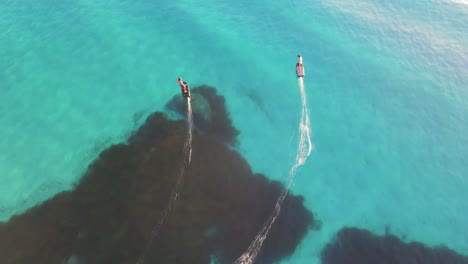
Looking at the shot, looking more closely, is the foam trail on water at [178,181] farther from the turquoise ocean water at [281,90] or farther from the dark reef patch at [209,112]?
the turquoise ocean water at [281,90]

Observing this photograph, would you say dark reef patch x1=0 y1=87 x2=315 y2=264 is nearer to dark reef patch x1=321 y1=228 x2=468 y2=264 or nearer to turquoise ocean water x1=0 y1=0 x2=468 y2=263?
turquoise ocean water x1=0 y1=0 x2=468 y2=263

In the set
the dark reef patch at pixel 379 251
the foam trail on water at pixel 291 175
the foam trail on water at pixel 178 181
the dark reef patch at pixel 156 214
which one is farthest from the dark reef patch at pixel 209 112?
the dark reef patch at pixel 379 251

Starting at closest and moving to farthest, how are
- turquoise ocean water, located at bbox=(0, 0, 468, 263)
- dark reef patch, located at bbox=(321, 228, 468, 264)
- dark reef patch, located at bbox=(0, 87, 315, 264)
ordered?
dark reef patch, located at bbox=(0, 87, 315, 264) < dark reef patch, located at bbox=(321, 228, 468, 264) < turquoise ocean water, located at bbox=(0, 0, 468, 263)

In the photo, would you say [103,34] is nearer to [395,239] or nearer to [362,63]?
[362,63]

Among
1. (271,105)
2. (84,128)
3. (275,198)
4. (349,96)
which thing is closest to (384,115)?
(349,96)

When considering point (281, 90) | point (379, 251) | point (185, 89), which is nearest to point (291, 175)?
point (379, 251)

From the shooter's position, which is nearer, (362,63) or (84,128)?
(84,128)

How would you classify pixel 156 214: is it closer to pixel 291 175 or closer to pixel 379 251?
pixel 291 175

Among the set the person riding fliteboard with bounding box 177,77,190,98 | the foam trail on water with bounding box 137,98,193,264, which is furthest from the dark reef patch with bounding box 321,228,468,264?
the person riding fliteboard with bounding box 177,77,190,98
